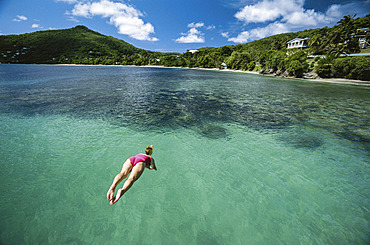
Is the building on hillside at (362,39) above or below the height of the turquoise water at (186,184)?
above

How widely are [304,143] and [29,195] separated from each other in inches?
672

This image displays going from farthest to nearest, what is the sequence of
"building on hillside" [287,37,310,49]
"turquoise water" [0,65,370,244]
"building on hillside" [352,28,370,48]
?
1. "building on hillside" [287,37,310,49]
2. "building on hillside" [352,28,370,48]
3. "turquoise water" [0,65,370,244]

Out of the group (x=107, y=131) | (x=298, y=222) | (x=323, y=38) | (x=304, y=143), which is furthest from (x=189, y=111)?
(x=323, y=38)

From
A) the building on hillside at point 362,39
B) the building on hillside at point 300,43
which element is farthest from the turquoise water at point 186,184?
the building on hillside at point 300,43

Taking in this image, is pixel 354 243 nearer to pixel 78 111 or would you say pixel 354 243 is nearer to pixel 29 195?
pixel 29 195

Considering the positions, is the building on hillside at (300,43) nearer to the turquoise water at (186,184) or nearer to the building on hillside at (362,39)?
the building on hillside at (362,39)

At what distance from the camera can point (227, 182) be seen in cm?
767

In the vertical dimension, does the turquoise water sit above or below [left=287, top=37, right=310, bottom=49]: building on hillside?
below

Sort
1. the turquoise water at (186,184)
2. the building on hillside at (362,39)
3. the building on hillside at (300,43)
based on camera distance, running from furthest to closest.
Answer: the building on hillside at (300,43) → the building on hillside at (362,39) → the turquoise water at (186,184)

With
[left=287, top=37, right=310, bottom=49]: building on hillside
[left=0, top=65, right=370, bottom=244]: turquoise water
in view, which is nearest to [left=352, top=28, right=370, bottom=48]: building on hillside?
[left=287, top=37, right=310, bottom=49]: building on hillside

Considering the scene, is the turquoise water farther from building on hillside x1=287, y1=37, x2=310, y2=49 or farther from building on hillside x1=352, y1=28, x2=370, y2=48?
building on hillside x1=287, y1=37, x2=310, y2=49

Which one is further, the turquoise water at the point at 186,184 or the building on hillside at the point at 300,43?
the building on hillside at the point at 300,43

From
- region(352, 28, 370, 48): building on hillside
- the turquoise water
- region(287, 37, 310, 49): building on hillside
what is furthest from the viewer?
region(287, 37, 310, 49): building on hillside

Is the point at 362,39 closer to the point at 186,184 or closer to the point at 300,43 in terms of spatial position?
the point at 300,43
